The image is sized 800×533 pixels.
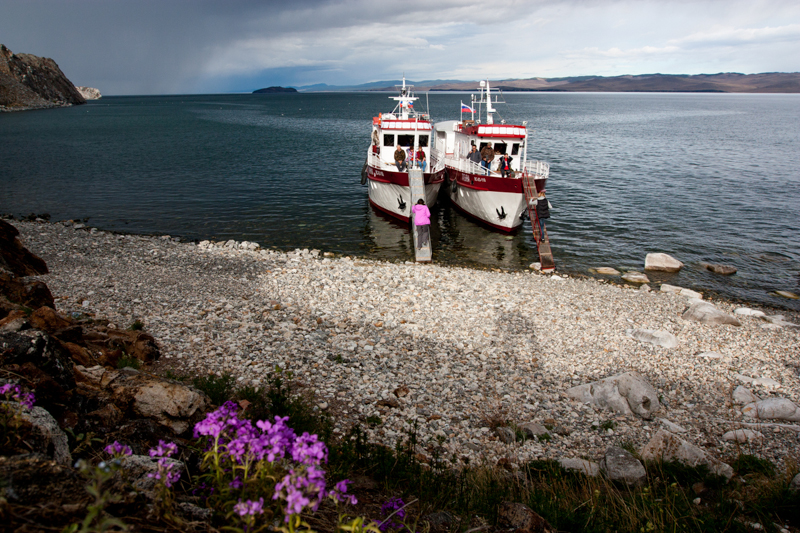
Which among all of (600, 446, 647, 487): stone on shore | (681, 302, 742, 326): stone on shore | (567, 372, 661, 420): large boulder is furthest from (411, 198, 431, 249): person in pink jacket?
(600, 446, 647, 487): stone on shore

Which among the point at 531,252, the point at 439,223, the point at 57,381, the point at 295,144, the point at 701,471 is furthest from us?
the point at 295,144

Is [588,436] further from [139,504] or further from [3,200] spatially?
[3,200]

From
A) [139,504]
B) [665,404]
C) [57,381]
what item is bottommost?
[665,404]

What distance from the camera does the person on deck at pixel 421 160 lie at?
24359mm

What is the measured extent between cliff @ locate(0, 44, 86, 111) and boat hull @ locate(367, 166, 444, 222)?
13237 cm

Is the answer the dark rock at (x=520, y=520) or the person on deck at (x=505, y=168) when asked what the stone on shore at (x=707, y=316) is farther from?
the dark rock at (x=520, y=520)

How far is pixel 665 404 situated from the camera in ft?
28.6

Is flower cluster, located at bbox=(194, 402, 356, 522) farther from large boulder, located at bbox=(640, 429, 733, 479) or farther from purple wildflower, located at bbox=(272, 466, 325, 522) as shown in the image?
large boulder, located at bbox=(640, 429, 733, 479)

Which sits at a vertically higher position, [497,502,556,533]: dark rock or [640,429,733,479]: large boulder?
[497,502,556,533]: dark rock

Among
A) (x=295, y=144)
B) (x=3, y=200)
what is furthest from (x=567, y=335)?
(x=295, y=144)

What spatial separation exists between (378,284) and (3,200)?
28639 millimetres

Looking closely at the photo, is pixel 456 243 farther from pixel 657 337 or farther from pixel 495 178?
pixel 657 337

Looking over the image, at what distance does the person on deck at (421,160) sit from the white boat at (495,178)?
202 centimetres

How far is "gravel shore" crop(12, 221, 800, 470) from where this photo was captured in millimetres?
7762
